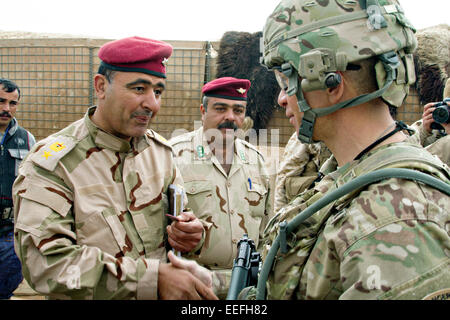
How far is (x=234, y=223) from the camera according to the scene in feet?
10.7

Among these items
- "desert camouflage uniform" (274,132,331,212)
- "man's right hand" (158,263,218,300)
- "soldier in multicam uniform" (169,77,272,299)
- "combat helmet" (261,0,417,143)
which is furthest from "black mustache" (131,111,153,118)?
"desert camouflage uniform" (274,132,331,212)

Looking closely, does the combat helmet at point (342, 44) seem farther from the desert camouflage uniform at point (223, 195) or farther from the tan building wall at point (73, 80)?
the tan building wall at point (73, 80)

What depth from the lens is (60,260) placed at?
1740 mm

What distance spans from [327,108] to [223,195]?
2.06 meters

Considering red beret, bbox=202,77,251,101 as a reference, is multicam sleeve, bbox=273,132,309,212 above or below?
below

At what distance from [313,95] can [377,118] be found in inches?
9.5

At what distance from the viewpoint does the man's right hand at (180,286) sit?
177cm

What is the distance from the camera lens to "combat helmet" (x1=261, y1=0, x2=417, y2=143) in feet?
4.39

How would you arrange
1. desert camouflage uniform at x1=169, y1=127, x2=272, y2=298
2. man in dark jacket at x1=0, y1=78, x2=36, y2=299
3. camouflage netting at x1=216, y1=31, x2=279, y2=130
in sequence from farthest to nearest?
camouflage netting at x1=216, y1=31, x2=279, y2=130 < man in dark jacket at x1=0, y1=78, x2=36, y2=299 < desert camouflage uniform at x1=169, y1=127, x2=272, y2=298

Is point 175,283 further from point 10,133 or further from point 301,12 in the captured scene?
point 10,133

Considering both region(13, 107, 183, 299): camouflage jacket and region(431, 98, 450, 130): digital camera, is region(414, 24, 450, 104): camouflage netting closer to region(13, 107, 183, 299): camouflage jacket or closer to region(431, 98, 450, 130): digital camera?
region(431, 98, 450, 130): digital camera

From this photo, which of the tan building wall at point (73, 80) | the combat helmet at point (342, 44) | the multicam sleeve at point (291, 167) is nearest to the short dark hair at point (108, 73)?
the combat helmet at point (342, 44)

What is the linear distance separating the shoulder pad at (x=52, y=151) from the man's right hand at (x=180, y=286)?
75cm
